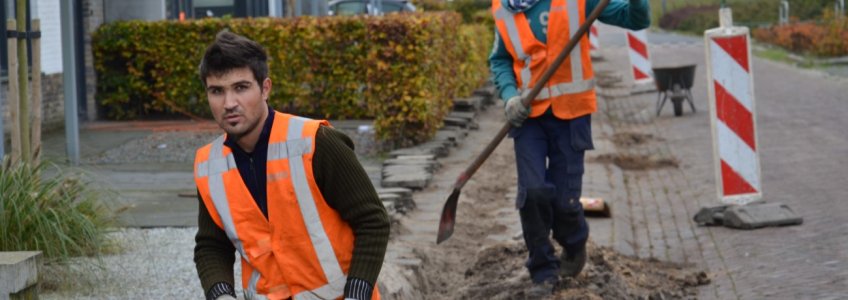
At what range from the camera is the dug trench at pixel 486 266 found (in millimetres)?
7328

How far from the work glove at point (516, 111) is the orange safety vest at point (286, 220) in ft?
10.1

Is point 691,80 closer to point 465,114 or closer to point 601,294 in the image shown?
point 465,114

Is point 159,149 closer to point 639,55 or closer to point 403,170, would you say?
point 403,170

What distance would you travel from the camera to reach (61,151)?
14172mm

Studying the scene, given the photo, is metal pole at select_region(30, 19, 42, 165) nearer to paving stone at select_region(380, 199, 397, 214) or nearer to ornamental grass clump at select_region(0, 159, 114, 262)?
ornamental grass clump at select_region(0, 159, 114, 262)

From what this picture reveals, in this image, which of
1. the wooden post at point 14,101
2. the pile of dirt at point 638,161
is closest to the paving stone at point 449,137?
the pile of dirt at point 638,161

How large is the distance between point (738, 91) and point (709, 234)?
40.5 inches

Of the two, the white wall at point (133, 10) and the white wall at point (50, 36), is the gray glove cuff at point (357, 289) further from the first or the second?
the white wall at point (133, 10)

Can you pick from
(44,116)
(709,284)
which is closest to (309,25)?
(44,116)

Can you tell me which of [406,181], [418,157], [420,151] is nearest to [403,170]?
[406,181]

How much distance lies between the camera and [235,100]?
3760 millimetres

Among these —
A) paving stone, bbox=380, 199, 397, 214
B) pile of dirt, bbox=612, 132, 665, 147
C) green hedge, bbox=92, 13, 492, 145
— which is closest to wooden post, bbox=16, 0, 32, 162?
paving stone, bbox=380, 199, 397, 214

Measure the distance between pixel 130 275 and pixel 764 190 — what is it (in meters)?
5.73

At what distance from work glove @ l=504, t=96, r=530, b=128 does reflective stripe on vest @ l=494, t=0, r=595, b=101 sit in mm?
93
